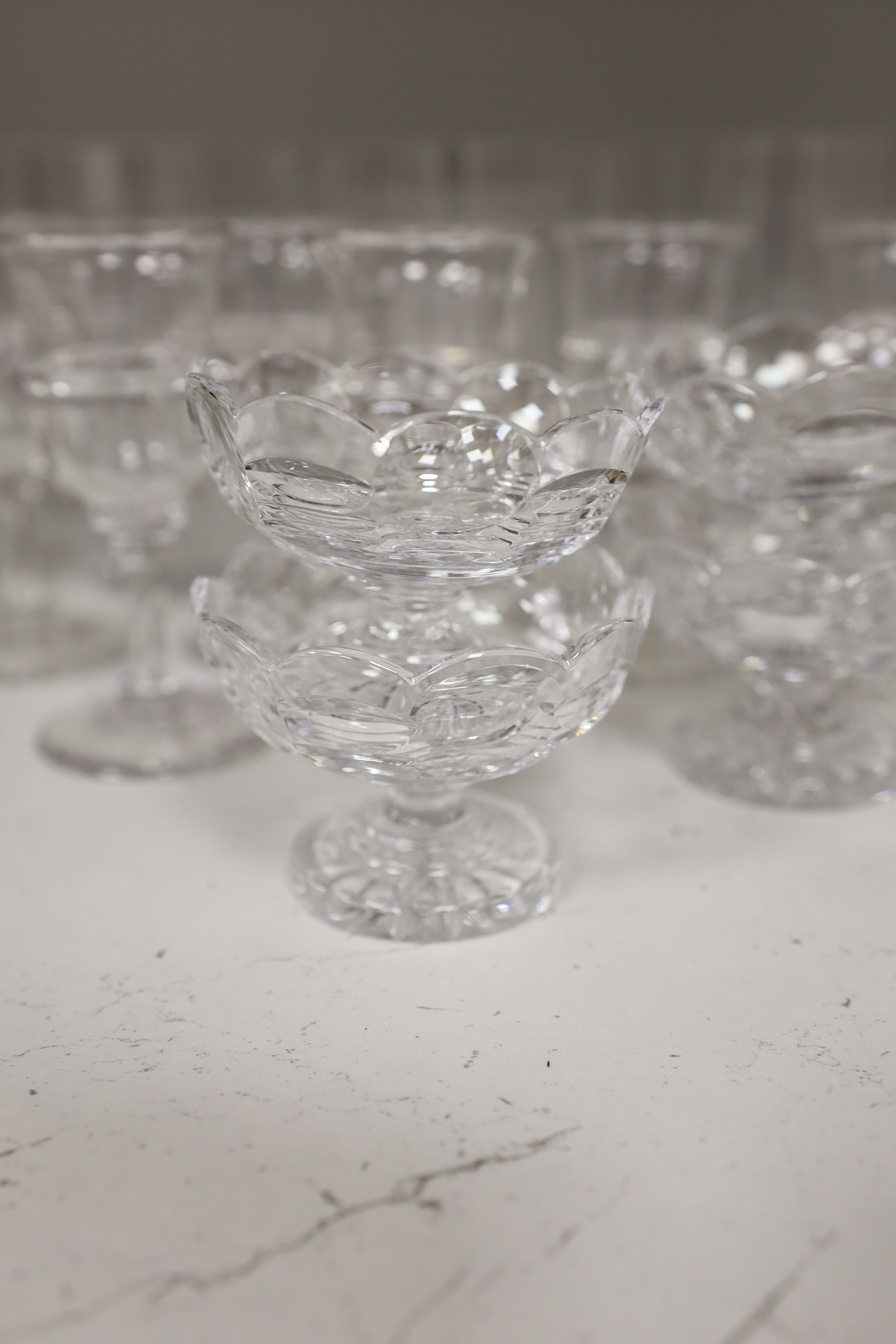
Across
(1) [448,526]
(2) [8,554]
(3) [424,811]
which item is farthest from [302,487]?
(2) [8,554]

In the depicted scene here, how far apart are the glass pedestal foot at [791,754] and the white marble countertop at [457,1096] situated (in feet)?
0.07

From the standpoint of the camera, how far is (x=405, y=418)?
0.79 meters

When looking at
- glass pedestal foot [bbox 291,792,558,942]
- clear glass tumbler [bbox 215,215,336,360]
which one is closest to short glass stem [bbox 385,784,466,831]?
glass pedestal foot [bbox 291,792,558,942]

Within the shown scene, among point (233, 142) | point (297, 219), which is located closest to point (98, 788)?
point (297, 219)

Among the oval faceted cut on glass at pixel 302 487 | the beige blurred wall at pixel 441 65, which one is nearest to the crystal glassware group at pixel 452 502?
the oval faceted cut on glass at pixel 302 487

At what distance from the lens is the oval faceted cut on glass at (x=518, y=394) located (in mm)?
767

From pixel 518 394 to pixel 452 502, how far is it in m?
0.13

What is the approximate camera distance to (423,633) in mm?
716

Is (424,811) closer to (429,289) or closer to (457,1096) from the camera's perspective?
(457,1096)

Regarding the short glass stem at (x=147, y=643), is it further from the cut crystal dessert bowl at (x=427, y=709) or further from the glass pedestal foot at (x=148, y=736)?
the cut crystal dessert bowl at (x=427, y=709)

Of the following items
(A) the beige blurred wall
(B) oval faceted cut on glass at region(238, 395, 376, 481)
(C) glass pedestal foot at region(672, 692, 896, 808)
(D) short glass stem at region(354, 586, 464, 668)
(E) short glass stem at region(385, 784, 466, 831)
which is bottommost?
(C) glass pedestal foot at region(672, 692, 896, 808)

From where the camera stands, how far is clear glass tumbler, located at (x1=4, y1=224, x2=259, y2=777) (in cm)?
82

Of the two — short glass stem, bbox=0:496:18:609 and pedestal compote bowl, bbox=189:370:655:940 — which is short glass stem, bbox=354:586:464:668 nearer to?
pedestal compote bowl, bbox=189:370:655:940

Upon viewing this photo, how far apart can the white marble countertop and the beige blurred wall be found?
747 mm
